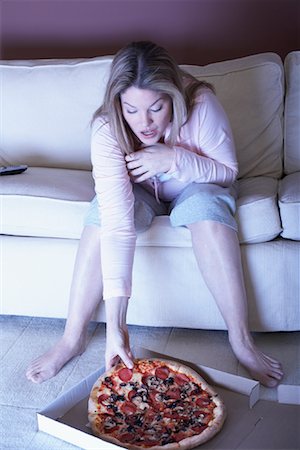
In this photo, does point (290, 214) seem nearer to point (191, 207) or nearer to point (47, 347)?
point (191, 207)

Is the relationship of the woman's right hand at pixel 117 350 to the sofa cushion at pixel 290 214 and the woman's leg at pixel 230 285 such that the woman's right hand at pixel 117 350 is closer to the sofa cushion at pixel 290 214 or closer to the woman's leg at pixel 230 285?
the woman's leg at pixel 230 285

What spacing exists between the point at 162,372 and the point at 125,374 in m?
0.10

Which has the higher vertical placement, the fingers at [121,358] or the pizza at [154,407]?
the fingers at [121,358]

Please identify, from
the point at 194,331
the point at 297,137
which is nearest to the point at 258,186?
the point at 297,137

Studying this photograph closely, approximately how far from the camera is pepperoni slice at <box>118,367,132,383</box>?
1.74 meters

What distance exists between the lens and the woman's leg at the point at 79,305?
1959mm

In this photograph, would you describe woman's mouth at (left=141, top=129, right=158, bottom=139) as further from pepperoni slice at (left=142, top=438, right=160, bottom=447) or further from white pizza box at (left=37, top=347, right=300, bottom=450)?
pepperoni slice at (left=142, top=438, right=160, bottom=447)

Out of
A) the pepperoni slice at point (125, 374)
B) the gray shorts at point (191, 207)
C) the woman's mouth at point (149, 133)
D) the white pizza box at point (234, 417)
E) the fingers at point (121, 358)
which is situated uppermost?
the woman's mouth at point (149, 133)

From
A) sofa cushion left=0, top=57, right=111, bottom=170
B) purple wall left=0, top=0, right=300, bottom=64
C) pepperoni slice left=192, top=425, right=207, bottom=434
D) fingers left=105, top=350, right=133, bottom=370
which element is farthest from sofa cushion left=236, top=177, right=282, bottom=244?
purple wall left=0, top=0, right=300, bottom=64

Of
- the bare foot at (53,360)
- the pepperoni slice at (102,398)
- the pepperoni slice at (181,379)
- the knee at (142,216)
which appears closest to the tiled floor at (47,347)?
the bare foot at (53,360)

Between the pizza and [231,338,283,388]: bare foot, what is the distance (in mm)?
215

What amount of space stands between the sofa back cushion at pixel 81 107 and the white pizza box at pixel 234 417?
0.88 m

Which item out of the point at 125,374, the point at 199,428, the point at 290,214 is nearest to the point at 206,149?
the point at 290,214

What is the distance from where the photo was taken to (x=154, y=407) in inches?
66.4
